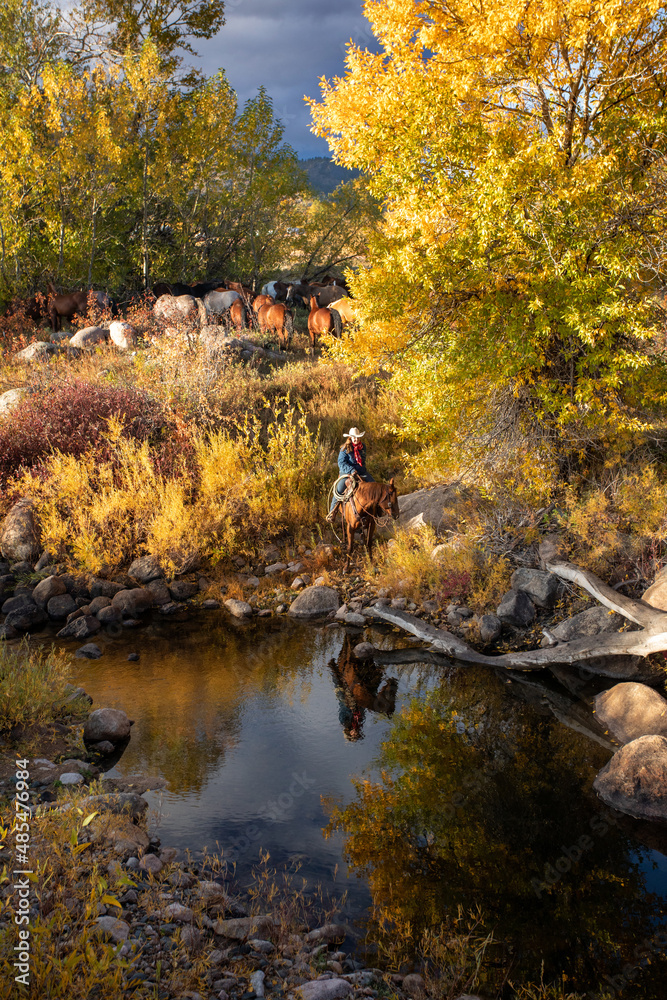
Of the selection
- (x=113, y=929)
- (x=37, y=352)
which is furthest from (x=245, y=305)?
(x=113, y=929)

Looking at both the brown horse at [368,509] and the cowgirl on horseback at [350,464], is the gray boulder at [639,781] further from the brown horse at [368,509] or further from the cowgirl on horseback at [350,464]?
the cowgirl on horseback at [350,464]

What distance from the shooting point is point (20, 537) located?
1071 cm

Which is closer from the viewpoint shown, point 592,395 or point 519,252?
point 519,252

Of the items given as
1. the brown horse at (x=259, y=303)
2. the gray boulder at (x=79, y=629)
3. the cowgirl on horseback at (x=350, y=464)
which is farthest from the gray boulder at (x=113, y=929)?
the brown horse at (x=259, y=303)

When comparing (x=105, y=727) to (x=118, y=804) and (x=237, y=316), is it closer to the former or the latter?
(x=118, y=804)

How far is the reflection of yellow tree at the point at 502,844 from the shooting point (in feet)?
13.7

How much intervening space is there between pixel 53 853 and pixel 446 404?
22.8 ft

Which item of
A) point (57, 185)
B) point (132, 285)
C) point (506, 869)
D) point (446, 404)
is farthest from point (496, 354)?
point (132, 285)

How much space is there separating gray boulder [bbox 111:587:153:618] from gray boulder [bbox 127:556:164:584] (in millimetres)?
368

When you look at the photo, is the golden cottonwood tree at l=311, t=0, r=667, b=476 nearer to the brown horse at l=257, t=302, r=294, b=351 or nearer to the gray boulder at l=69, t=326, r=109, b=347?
the brown horse at l=257, t=302, r=294, b=351

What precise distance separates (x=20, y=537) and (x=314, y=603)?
204 inches

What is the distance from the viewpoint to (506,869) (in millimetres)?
4762

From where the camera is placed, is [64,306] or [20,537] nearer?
[20,537]

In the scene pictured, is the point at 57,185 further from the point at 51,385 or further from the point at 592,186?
the point at 592,186
